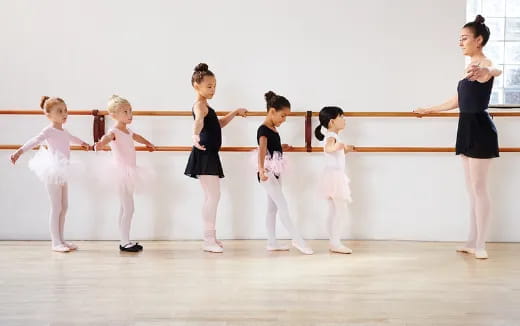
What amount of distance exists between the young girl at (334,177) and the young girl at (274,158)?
7.5 inches

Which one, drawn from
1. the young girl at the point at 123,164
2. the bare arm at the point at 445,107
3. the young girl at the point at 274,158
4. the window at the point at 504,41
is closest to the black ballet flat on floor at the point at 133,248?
the young girl at the point at 123,164

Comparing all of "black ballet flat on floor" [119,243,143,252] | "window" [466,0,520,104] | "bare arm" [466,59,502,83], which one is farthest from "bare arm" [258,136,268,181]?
"window" [466,0,520,104]

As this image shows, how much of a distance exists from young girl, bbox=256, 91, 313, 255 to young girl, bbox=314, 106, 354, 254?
19 cm

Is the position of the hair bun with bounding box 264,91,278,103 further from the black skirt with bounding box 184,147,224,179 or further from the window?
the window

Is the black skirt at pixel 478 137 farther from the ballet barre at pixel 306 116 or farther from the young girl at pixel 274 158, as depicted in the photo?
the young girl at pixel 274 158

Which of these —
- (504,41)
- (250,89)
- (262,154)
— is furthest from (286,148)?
(504,41)

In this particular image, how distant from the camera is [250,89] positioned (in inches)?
163

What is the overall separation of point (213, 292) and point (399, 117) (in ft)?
6.31

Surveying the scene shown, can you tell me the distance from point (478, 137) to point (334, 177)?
826 millimetres

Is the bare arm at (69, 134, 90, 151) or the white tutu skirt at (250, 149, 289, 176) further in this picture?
the bare arm at (69, 134, 90, 151)

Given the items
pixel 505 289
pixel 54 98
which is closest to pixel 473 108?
pixel 505 289

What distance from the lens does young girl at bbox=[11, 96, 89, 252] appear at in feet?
12.5

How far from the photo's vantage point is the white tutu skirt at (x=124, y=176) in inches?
151

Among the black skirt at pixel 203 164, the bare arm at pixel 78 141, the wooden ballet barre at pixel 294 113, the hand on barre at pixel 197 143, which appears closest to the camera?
the hand on barre at pixel 197 143
